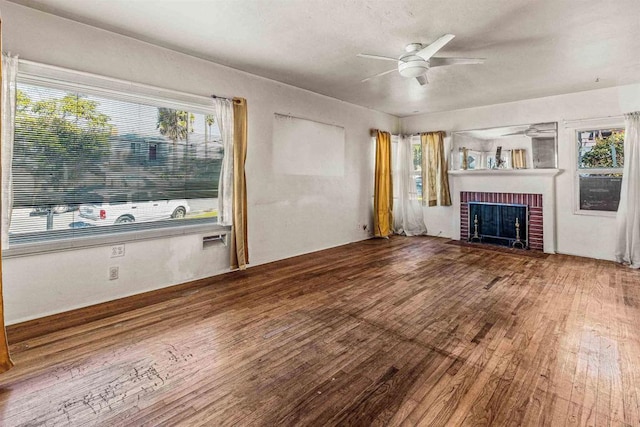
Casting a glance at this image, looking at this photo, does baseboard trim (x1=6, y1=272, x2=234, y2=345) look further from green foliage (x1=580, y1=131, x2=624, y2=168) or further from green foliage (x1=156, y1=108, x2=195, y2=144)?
green foliage (x1=580, y1=131, x2=624, y2=168)

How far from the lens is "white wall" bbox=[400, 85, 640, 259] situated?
474cm

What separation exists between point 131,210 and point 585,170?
6.54 m

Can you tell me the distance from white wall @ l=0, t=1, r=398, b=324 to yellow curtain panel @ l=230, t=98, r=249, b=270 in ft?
0.59

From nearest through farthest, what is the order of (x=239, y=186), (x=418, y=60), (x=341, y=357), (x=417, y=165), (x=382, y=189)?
1. (x=341, y=357)
2. (x=418, y=60)
3. (x=239, y=186)
4. (x=382, y=189)
5. (x=417, y=165)

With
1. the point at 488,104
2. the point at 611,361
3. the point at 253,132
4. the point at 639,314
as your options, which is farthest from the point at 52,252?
the point at 488,104

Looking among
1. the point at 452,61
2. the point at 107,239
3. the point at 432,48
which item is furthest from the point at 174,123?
the point at 452,61

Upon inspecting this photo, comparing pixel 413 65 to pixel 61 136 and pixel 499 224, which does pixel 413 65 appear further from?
pixel 499 224

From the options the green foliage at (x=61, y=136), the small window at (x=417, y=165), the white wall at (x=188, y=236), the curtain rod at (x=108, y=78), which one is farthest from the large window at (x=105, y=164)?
the small window at (x=417, y=165)

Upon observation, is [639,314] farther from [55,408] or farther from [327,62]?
[55,408]

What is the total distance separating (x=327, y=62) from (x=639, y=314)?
4.07m

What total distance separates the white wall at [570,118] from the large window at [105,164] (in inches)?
202

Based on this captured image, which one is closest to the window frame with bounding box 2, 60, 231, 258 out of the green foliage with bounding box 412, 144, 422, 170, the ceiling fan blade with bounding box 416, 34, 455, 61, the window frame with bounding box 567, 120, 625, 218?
the ceiling fan blade with bounding box 416, 34, 455, 61

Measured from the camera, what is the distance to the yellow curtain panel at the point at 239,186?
402 centimetres

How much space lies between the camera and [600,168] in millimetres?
4883
